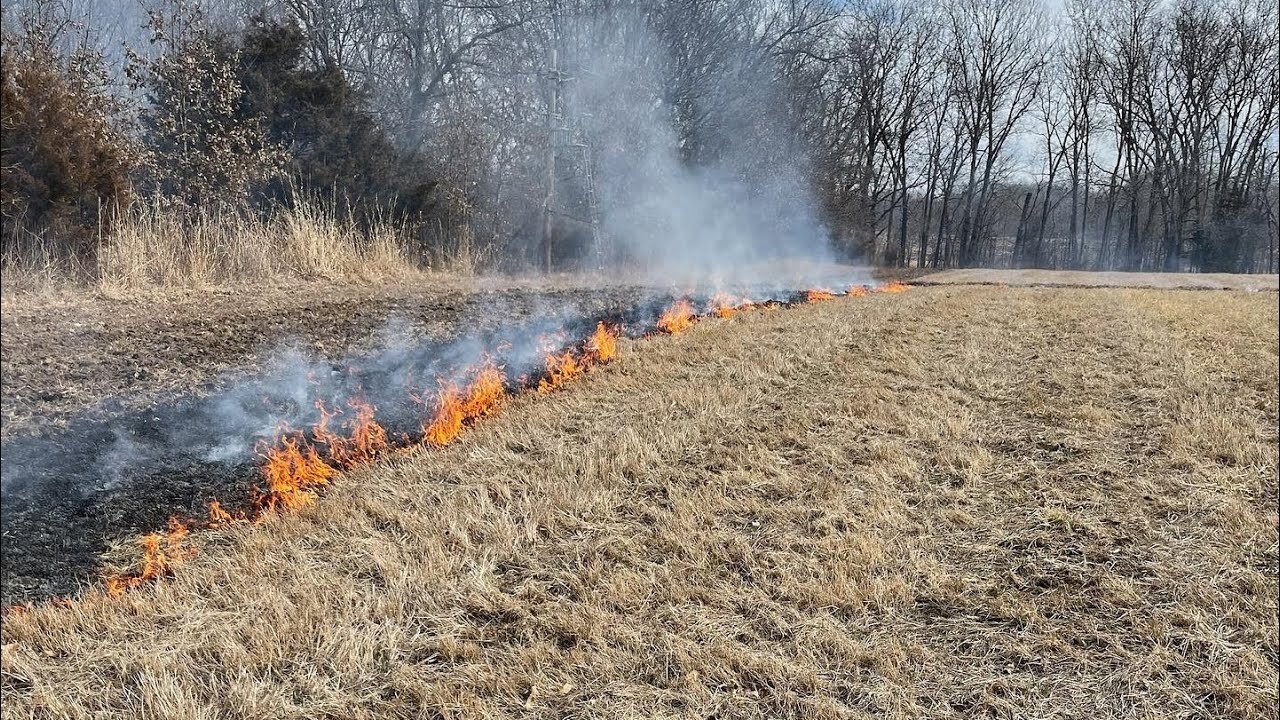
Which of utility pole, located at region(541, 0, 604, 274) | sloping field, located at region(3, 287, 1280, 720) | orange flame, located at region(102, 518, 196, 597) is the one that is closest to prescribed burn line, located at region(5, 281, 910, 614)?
orange flame, located at region(102, 518, 196, 597)

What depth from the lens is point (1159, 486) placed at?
3.02m

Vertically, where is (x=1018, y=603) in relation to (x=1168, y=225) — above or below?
below

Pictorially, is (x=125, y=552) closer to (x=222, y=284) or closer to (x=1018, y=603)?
(x=222, y=284)

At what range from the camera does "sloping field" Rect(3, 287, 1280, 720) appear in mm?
1786

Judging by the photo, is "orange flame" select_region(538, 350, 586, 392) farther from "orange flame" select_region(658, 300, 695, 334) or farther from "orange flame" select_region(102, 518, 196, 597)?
"orange flame" select_region(102, 518, 196, 597)

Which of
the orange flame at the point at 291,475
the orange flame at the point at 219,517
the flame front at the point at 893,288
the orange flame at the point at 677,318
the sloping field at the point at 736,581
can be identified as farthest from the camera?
the flame front at the point at 893,288

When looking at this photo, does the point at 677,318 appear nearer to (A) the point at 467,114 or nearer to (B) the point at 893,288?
(A) the point at 467,114

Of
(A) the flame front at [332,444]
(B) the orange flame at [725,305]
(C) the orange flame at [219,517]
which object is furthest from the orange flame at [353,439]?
(B) the orange flame at [725,305]

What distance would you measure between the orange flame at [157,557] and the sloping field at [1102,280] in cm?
1558

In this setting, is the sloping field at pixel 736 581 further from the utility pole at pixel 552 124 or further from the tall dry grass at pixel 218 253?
the utility pole at pixel 552 124

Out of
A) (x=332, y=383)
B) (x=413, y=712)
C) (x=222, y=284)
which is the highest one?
(x=222, y=284)

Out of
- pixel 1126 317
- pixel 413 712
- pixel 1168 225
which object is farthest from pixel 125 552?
pixel 1168 225

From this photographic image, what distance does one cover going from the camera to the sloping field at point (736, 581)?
179cm

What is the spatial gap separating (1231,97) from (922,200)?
11089 mm
